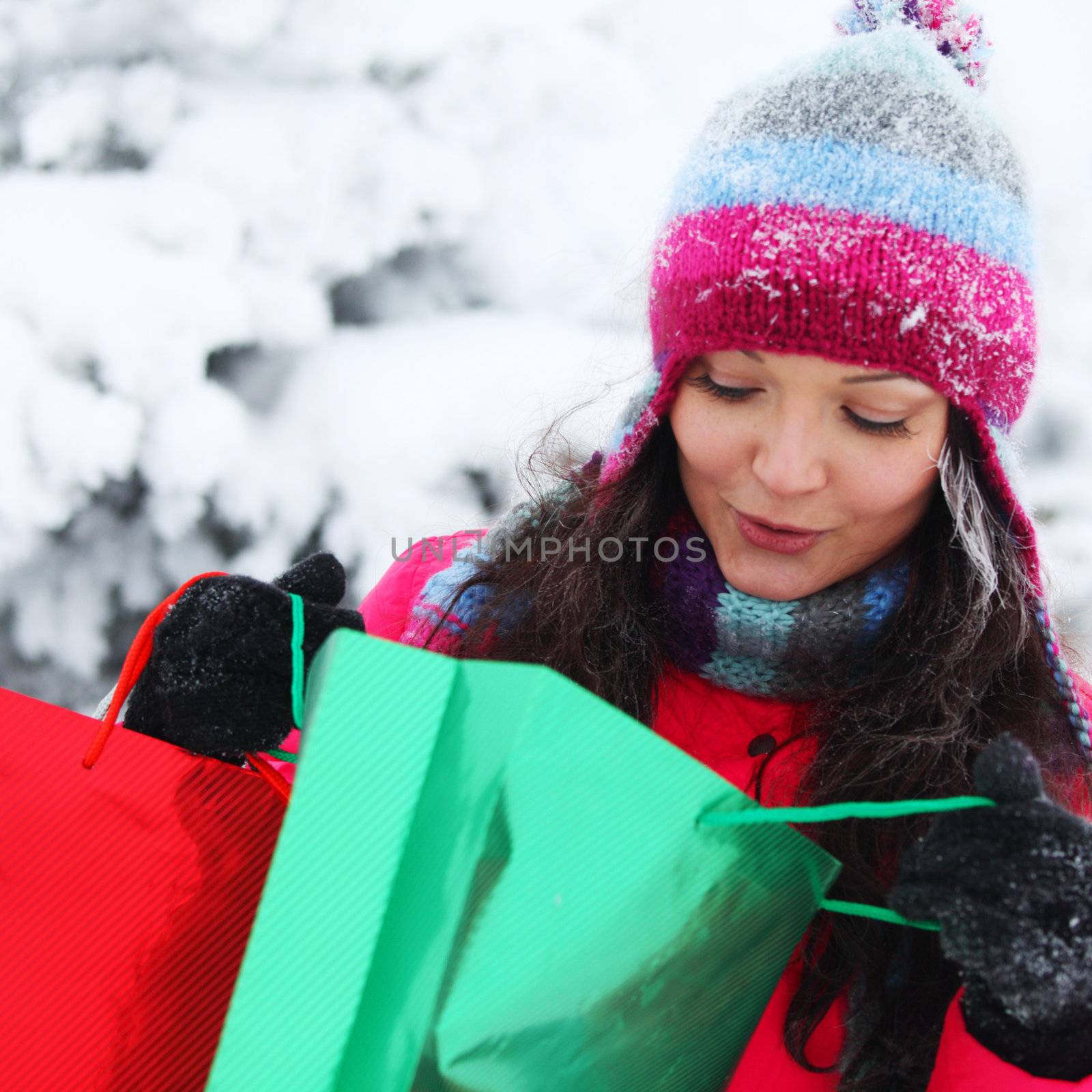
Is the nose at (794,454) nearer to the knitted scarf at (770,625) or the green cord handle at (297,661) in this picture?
the knitted scarf at (770,625)

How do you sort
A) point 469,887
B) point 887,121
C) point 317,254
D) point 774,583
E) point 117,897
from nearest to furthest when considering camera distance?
point 469,887, point 117,897, point 887,121, point 774,583, point 317,254

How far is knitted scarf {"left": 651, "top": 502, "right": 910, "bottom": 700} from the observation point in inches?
44.5

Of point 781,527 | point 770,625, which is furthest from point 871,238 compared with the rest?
point 770,625

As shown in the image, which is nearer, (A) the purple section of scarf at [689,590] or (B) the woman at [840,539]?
(B) the woman at [840,539]

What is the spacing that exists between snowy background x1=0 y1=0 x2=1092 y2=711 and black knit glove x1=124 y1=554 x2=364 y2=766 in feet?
2.44

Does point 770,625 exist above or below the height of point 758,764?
above

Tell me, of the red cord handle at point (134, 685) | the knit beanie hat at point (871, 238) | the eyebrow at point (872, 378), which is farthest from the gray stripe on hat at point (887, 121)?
the red cord handle at point (134, 685)

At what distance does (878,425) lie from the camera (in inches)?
40.2

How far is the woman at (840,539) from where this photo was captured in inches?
38.2

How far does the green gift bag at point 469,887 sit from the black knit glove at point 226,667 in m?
0.31

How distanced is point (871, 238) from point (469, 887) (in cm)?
70

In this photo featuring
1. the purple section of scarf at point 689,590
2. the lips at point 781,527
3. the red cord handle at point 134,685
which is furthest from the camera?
the purple section of scarf at point 689,590

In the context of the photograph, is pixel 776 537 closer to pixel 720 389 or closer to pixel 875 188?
pixel 720 389

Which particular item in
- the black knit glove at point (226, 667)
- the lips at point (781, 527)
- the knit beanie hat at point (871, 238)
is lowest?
the black knit glove at point (226, 667)
